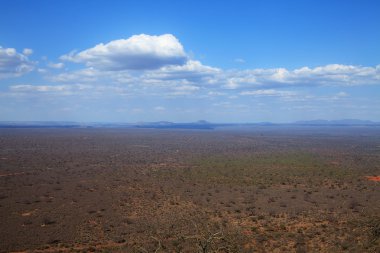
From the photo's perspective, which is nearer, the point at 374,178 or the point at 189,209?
the point at 189,209

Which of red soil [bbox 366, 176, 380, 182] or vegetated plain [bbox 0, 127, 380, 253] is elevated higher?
vegetated plain [bbox 0, 127, 380, 253]

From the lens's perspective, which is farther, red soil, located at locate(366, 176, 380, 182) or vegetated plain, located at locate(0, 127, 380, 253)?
red soil, located at locate(366, 176, 380, 182)

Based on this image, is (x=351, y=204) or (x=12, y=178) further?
(x=12, y=178)

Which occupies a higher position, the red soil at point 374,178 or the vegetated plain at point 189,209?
the vegetated plain at point 189,209

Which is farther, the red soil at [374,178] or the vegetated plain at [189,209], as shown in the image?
the red soil at [374,178]

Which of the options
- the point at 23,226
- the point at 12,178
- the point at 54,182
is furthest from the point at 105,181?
the point at 23,226

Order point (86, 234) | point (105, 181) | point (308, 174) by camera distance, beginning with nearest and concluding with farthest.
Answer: point (86, 234)
point (105, 181)
point (308, 174)

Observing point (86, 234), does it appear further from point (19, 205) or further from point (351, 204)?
point (351, 204)

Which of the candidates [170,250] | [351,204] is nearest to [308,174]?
[351,204]

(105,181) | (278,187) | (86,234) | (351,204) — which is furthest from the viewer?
(105,181)
